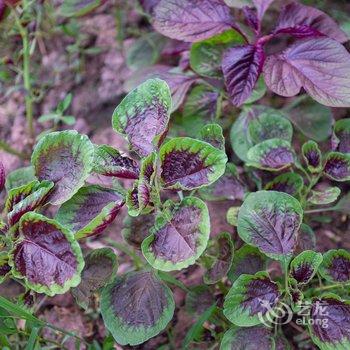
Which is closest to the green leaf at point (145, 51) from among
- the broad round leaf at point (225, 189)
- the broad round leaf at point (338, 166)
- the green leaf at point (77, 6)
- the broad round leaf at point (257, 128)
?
the green leaf at point (77, 6)

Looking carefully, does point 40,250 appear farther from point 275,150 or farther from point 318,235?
point 318,235

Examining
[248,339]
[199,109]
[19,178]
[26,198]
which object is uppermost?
[26,198]

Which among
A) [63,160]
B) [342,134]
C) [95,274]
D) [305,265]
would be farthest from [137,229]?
[342,134]

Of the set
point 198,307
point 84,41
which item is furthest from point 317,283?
point 84,41

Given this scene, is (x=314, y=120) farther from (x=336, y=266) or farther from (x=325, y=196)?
(x=336, y=266)

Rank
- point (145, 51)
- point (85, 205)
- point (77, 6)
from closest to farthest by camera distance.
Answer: point (85, 205) < point (77, 6) < point (145, 51)

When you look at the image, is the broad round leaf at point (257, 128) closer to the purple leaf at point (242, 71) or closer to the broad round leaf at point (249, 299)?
the purple leaf at point (242, 71)

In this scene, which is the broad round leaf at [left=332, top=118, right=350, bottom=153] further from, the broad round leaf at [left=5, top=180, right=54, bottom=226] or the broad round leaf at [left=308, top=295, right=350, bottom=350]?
the broad round leaf at [left=5, top=180, right=54, bottom=226]
